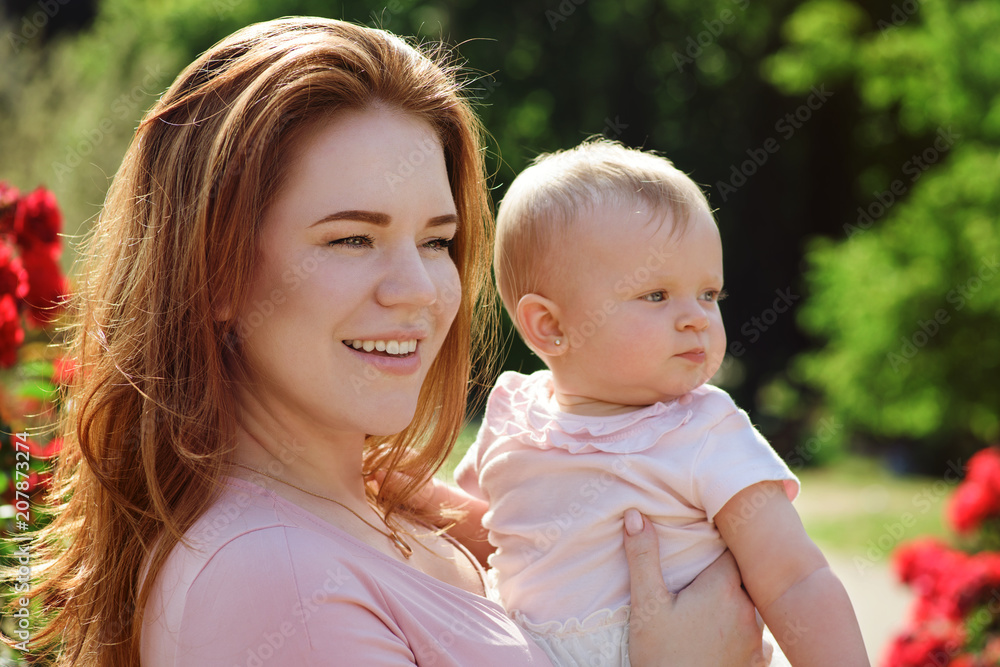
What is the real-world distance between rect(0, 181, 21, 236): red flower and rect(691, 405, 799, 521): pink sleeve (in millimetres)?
1860

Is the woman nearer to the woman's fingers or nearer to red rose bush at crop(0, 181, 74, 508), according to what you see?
the woman's fingers

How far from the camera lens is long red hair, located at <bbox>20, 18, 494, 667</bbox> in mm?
1394

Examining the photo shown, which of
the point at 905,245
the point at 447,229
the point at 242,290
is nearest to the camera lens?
the point at 242,290

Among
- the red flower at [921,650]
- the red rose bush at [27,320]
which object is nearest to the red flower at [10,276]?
the red rose bush at [27,320]

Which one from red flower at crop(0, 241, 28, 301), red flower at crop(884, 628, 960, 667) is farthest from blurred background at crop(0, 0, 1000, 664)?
red flower at crop(0, 241, 28, 301)

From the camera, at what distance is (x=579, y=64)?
14.2m

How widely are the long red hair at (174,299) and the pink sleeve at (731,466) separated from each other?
0.82 metres

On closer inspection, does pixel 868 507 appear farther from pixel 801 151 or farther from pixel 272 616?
pixel 801 151

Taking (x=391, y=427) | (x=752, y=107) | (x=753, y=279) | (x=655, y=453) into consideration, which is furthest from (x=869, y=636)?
(x=752, y=107)

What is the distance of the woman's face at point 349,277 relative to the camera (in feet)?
4.63

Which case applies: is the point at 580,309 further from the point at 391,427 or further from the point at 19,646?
the point at 19,646

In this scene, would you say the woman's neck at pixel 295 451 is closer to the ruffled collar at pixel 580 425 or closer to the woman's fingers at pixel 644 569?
the ruffled collar at pixel 580 425

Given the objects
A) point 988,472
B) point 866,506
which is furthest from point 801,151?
point 988,472

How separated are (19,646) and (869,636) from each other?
515cm
